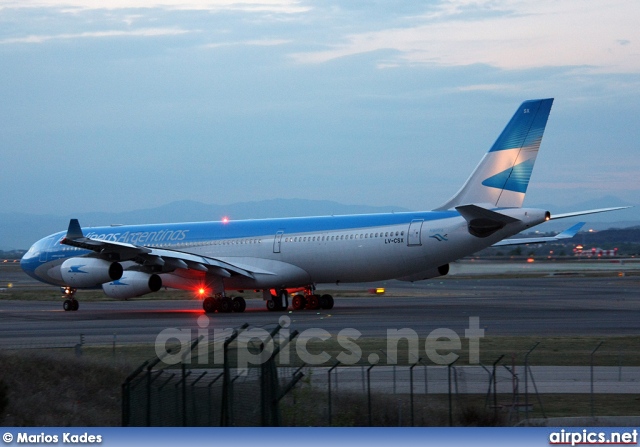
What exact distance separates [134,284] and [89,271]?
1.96 metres

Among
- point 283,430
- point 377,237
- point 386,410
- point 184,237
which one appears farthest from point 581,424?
point 184,237

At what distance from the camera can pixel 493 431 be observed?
38.5 feet

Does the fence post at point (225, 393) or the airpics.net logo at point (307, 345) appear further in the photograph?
the airpics.net logo at point (307, 345)

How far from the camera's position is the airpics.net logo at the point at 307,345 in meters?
13.0

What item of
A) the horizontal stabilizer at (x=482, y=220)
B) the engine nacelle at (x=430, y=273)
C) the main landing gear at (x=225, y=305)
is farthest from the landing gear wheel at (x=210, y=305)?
the horizontal stabilizer at (x=482, y=220)

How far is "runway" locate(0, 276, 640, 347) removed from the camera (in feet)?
100

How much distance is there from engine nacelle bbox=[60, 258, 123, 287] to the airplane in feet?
→ 0.14

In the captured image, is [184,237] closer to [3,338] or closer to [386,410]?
[3,338]

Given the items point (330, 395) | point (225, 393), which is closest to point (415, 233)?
point (330, 395)

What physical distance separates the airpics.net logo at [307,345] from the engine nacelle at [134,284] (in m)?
4.24

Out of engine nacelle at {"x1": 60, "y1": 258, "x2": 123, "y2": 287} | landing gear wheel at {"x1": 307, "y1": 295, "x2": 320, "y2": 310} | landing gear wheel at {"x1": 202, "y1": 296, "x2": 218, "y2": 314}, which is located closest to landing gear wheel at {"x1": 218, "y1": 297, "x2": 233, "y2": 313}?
landing gear wheel at {"x1": 202, "y1": 296, "x2": 218, "y2": 314}

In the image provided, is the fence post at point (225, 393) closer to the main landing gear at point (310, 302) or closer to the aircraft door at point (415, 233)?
the aircraft door at point (415, 233)

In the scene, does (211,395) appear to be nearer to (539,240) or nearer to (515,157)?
(515,157)

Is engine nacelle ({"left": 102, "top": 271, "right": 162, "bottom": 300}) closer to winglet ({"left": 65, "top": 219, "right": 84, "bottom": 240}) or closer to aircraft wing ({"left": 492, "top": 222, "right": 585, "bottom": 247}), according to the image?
winglet ({"left": 65, "top": 219, "right": 84, "bottom": 240})
